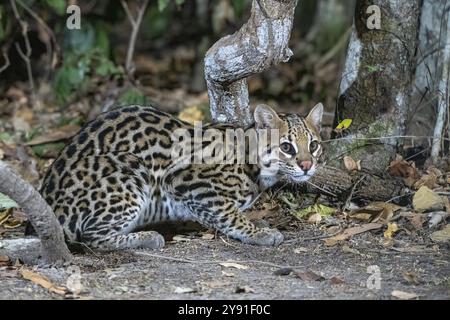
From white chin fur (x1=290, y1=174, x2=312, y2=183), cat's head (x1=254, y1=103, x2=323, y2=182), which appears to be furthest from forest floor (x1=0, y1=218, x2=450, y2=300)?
cat's head (x1=254, y1=103, x2=323, y2=182)

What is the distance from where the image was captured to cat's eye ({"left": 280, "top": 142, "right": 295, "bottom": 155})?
6.85m

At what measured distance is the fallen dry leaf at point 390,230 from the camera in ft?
22.2

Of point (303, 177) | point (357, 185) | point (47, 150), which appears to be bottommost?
point (357, 185)

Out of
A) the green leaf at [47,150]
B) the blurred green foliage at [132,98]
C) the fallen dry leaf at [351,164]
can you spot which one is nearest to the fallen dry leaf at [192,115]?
the blurred green foliage at [132,98]

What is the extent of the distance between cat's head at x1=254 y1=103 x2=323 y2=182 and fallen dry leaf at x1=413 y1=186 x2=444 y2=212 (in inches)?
35.5

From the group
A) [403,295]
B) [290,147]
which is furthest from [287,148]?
[403,295]

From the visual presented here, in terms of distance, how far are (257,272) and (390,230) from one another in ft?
4.43

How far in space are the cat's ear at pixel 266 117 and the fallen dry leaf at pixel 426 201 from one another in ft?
4.32

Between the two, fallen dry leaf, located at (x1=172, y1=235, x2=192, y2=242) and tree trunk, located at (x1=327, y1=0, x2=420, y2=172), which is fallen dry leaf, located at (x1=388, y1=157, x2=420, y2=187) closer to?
tree trunk, located at (x1=327, y1=0, x2=420, y2=172)

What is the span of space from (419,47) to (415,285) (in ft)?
11.9

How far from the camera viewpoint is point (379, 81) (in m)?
7.64

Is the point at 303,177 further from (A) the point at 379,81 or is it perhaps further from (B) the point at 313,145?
(A) the point at 379,81

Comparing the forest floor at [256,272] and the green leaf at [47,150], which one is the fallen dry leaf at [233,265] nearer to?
the forest floor at [256,272]

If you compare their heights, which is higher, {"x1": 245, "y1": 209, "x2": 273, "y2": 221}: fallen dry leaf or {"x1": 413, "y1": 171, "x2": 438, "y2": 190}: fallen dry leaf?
{"x1": 413, "y1": 171, "x2": 438, "y2": 190}: fallen dry leaf
